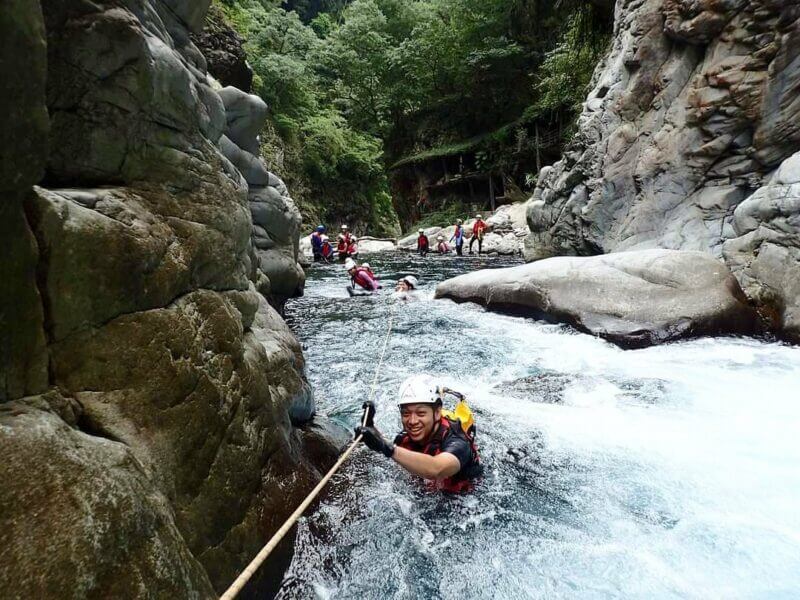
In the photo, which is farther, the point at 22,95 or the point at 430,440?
the point at 430,440

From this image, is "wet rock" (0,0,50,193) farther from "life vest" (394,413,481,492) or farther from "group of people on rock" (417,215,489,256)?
"group of people on rock" (417,215,489,256)

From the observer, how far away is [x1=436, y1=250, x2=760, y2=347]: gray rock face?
7.07 metres

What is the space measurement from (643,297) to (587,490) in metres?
4.88

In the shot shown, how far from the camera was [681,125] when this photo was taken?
11.8m

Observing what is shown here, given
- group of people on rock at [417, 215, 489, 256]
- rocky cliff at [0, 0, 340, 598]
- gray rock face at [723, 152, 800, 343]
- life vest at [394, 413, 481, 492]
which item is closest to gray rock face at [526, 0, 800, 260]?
gray rock face at [723, 152, 800, 343]

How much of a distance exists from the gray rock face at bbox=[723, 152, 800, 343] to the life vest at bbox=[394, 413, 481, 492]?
597 centimetres

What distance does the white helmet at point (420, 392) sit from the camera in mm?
3361

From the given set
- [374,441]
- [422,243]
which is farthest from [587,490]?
[422,243]

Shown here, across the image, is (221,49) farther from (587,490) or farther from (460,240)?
(460,240)

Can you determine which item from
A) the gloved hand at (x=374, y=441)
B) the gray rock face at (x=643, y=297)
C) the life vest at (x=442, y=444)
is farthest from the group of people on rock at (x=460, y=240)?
the gloved hand at (x=374, y=441)

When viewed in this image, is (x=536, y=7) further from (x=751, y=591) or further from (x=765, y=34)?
(x=751, y=591)

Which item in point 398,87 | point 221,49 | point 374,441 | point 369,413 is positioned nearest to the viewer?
point 374,441

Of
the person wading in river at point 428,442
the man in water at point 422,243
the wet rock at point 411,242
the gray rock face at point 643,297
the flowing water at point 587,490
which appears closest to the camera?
the flowing water at point 587,490

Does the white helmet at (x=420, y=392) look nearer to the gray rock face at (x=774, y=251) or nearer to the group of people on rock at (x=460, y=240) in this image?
the gray rock face at (x=774, y=251)
